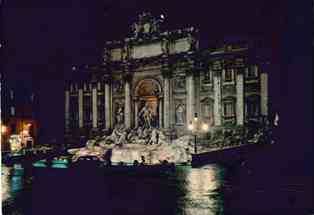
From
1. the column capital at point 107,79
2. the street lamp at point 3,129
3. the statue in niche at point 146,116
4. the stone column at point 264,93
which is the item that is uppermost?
the column capital at point 107,79

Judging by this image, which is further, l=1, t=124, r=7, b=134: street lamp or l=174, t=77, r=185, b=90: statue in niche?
l=1, t=124, r=7, b=134: street lamp

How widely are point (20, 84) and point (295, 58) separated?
29253 mm

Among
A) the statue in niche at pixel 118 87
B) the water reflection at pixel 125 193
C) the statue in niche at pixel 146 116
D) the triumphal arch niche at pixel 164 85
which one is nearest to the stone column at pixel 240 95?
the triumphal arch niche at pixel 164 85

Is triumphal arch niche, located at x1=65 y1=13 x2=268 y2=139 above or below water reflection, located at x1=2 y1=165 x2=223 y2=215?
above

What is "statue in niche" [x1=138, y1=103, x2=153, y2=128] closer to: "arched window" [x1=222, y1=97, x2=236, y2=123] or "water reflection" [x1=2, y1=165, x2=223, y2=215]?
"arched window" [x1=222, y1=97, x2=236, y2=123]

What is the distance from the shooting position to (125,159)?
2736cm

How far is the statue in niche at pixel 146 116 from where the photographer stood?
36406 millimetres

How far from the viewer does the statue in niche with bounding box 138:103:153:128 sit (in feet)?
119

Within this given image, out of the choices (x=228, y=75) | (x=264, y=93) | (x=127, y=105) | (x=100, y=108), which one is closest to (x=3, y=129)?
(x=100, y=108)

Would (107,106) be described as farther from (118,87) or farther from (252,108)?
(252,108)

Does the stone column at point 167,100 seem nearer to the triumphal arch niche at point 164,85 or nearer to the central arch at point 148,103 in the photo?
the triumphal arch niche at point 164,85

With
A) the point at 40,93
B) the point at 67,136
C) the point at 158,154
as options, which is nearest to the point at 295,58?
the point at 158,154

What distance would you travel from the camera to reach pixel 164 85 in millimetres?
35562

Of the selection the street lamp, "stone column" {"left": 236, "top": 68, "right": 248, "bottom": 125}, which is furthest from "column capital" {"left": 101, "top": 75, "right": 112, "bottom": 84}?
"stone column" {"left": 236, "top": 68, "right": 248, "bottom": 125}
